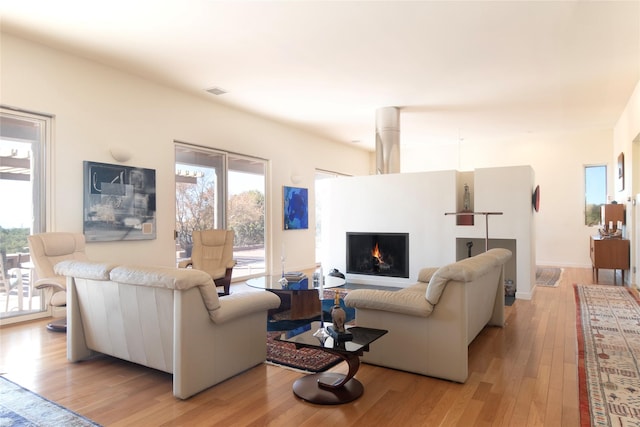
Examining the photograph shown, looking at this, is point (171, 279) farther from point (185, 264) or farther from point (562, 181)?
point (562, 181)

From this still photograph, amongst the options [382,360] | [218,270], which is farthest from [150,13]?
[382,360]

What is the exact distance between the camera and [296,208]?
828 centimetres

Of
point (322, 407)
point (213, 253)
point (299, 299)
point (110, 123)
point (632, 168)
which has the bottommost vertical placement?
point (322, 407)

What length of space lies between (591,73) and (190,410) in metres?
6.05

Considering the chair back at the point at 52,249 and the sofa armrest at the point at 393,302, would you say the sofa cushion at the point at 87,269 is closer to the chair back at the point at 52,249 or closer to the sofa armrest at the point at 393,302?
the chair back at the point at 52,249

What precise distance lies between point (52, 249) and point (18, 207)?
26.7 inches

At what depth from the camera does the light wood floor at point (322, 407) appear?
225 cm

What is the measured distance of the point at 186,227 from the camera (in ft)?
20.2

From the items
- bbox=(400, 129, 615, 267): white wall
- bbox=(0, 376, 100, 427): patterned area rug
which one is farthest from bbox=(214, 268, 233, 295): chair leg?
bbox=(400, 129, 615, 267): white wall

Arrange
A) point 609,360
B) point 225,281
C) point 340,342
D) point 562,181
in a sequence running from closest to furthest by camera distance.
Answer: point 340,342
point 609,360
point 225,281
point 562,181

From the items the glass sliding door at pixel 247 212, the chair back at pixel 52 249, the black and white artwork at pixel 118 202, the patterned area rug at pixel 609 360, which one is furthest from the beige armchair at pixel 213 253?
the patterned area rug at pixel 609 360

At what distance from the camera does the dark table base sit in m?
2.46

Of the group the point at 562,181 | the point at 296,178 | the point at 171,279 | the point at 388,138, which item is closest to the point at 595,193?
the point at 562,181

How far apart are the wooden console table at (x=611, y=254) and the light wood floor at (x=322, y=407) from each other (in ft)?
12.9
